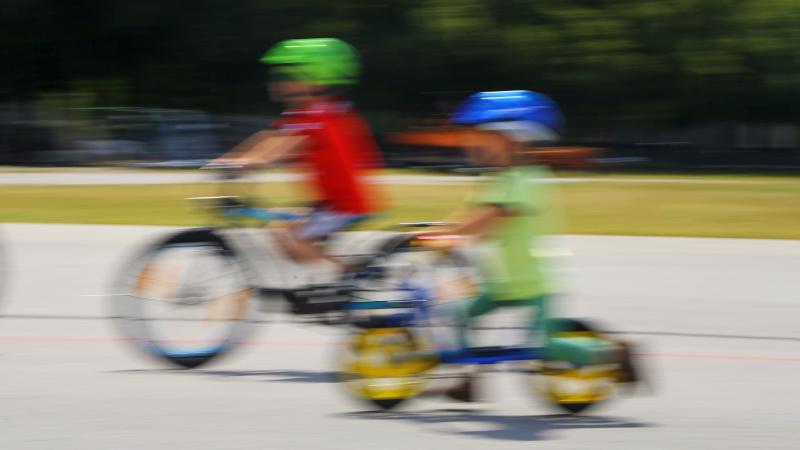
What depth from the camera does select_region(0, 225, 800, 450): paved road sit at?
5.73m

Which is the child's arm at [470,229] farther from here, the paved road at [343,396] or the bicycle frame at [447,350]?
the paved road at [343,396]

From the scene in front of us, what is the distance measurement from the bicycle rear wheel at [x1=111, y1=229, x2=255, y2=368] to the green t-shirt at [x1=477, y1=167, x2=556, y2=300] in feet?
4.85

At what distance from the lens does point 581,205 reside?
16.7 metres

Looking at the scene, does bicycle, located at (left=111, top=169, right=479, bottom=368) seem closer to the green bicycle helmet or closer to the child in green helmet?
the child in green helmet

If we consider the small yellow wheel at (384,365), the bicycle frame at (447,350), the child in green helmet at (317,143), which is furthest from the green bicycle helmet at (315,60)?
the small yellow wheel at (384,365)

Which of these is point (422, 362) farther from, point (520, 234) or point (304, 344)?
point (304, 344)

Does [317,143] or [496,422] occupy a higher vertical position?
[317,143]

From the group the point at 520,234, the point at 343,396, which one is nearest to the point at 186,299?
the point at 343,396

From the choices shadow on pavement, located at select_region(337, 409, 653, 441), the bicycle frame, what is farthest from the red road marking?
the bicycle frame

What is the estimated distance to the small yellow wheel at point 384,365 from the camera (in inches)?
237

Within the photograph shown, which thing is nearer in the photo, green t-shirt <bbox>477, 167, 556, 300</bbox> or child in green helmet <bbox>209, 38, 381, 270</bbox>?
green t-shirt <bbox>477, 167, 556, 300</bbox>

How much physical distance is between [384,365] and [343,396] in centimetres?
48

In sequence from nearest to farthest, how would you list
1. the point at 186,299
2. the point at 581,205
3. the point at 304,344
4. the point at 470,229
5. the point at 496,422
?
the point at 470,229
the point at 496,422
the point at 186,299
the point at 304,344
the point at 581,205

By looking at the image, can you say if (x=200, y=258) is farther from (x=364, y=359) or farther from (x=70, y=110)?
(x=70, y=110)
